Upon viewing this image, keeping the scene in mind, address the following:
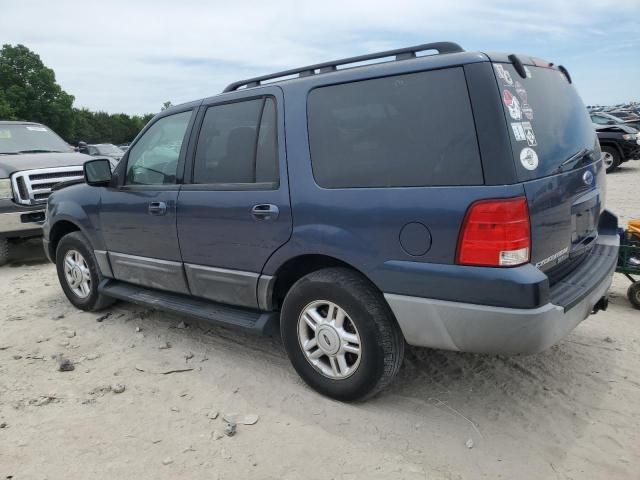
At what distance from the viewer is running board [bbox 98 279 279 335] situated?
3391mm

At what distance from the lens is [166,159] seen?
3.94 meters

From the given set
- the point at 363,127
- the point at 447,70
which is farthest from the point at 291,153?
the point at 447,70

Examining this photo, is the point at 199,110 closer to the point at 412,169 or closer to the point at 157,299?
the point at 157,299

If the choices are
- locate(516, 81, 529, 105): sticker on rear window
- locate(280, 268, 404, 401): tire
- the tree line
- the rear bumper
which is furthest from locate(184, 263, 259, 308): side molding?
the tree line

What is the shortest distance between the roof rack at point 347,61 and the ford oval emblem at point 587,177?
103 cm

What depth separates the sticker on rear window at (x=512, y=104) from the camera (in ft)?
8.18

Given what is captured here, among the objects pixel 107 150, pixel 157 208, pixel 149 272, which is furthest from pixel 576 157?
pixel 107 150

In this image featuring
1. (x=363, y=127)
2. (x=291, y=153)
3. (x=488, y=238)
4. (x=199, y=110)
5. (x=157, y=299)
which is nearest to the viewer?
(x=488, y=238)

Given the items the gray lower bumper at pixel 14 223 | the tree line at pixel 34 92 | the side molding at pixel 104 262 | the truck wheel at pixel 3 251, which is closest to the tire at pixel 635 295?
the side molding at pixel 104 262

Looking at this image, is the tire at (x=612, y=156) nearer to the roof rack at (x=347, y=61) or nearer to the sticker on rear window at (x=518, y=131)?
the roof rack at (x=347, y=61)

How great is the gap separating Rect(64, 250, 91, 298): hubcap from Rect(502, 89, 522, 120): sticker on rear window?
385 centimetres

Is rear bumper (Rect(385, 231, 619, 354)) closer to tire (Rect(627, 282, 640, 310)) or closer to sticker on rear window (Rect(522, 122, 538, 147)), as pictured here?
sticker on rear window (Rect(522, 122, 538, 147))

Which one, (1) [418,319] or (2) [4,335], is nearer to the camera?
(1) [418,319]

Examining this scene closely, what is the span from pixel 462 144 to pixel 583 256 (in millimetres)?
1330
